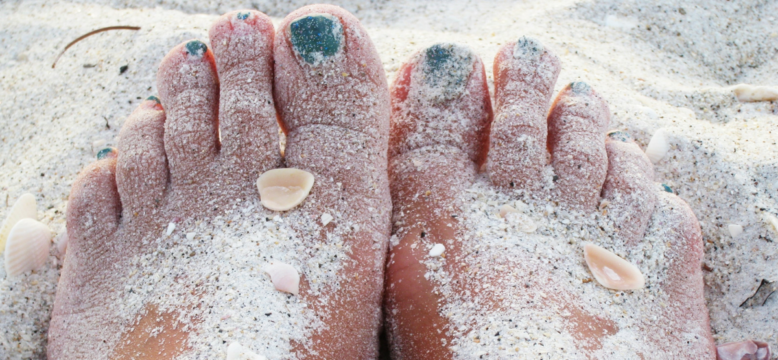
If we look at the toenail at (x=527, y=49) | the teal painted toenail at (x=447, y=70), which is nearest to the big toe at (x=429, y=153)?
the teal painted toenail at (x=447, y=70)

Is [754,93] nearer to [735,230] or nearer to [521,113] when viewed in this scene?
[735,230]

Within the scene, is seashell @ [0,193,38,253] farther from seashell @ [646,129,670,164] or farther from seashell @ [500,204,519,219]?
seashell @ [646,129,670,164]

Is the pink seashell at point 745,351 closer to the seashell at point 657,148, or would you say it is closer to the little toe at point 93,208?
the seashell at point 657,148

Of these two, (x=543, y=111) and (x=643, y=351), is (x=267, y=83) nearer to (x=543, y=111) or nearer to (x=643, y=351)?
(x=543, y=111)

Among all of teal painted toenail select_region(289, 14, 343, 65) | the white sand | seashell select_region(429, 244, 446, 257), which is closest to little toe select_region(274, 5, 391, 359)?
teal painted toenail select_region(289, 14, 343, 65)

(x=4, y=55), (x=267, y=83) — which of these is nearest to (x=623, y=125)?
(x=267, y=83)
